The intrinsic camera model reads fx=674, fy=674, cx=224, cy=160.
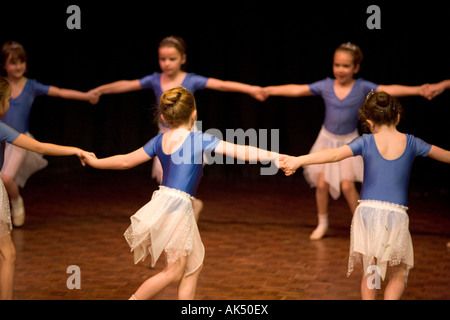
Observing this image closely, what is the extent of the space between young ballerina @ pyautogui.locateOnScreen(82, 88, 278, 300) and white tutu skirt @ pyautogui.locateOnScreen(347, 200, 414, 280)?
23.4 inches

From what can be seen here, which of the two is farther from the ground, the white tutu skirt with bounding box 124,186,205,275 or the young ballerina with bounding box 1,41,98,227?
the young ballerina with bounding box 1,41,98,227

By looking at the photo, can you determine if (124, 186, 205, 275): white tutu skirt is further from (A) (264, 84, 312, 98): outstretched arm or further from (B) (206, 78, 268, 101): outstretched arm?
(A) (264, 84, 312, 98): outstretched arm

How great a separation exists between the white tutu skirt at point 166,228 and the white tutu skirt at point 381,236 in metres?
0.88

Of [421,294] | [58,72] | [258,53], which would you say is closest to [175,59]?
[421,294]

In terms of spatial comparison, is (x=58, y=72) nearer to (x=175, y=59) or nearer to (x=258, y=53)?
(x=258, y=53)

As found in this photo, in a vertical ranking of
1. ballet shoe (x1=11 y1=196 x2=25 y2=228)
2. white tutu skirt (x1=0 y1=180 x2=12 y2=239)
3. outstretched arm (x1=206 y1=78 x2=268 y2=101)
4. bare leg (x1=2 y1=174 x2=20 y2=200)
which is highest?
outstretched arm (x1=206 y1=78 x2=268 y2=101)

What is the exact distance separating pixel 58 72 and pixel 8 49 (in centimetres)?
360

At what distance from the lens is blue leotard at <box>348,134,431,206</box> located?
141 inches

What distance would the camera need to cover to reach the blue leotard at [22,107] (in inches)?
225

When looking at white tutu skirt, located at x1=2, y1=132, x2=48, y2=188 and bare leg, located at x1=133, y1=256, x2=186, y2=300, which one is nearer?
bare leg, located at x1=133, y1=256, x2=186, y2=300

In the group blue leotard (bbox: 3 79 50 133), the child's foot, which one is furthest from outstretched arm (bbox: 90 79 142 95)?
the child's foot

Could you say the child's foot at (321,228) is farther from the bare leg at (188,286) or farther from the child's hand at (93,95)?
the bare leg at (188,286)

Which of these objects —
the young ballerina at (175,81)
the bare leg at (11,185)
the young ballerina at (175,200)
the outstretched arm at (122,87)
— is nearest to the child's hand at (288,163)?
the young ballerina at (175,200)

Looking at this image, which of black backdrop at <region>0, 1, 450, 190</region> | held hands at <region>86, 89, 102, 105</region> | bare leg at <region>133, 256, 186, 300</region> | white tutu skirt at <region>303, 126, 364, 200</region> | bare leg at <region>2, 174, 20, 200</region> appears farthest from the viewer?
black backdrop at <region>0, 1, 450, 190</region>
